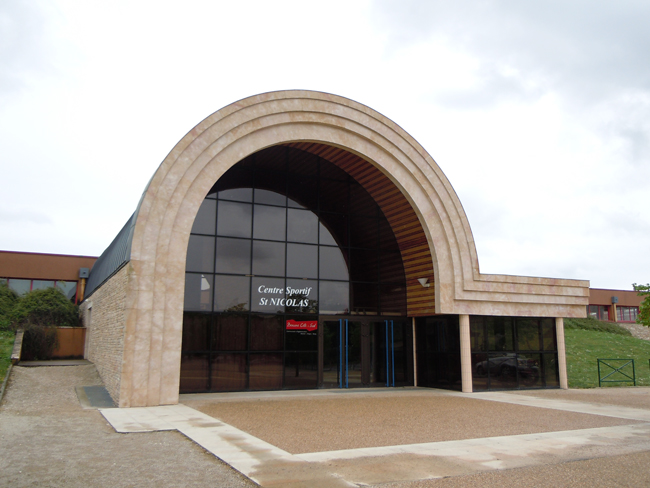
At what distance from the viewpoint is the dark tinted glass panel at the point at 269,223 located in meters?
17.5

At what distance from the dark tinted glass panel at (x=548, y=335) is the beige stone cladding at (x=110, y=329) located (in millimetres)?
15012

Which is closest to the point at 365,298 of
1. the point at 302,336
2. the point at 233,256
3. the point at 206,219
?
the point at 302,336

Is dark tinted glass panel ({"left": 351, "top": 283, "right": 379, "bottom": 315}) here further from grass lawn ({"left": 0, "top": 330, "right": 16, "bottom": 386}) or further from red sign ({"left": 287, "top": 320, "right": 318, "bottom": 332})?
grass lawn ({"left": 0, "top": 330, "right": 16, "bottom": 386})

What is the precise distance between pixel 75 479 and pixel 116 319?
28.4 feet

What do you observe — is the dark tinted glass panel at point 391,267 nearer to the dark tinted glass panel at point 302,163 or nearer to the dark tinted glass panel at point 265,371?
the dark tinted glass panel at point 302,163

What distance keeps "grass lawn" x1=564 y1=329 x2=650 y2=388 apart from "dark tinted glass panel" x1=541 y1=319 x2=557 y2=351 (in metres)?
2.29

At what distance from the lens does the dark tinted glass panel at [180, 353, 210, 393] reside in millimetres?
15555

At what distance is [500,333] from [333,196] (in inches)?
316

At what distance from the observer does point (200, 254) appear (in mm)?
16375

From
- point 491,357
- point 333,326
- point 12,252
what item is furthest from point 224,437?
point 12,252

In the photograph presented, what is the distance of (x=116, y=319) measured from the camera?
14484mm

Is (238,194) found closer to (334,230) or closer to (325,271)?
(334,230)

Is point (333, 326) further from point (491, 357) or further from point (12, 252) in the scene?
point (12, 252)

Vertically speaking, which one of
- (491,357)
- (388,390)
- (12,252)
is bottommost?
(388,390)
